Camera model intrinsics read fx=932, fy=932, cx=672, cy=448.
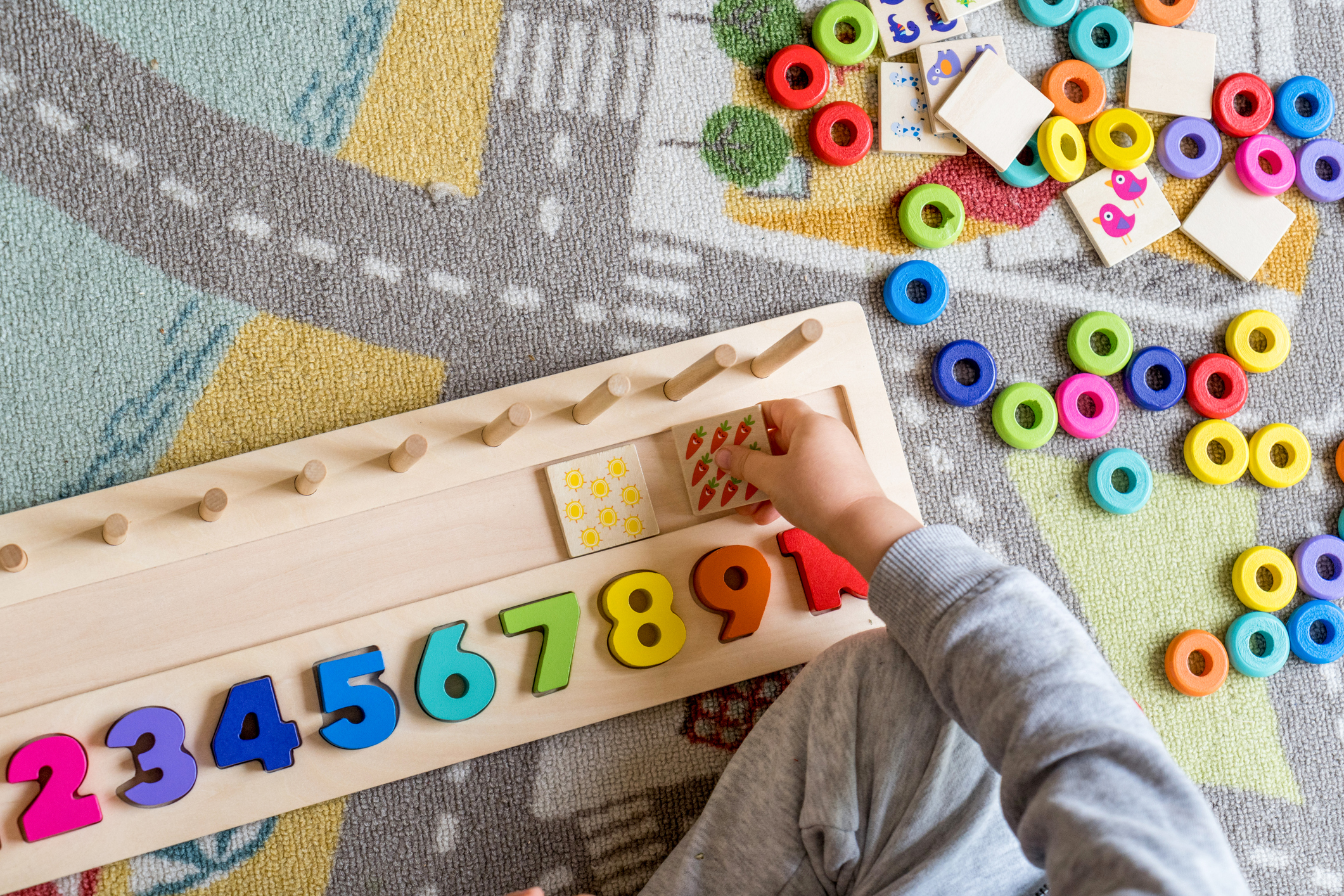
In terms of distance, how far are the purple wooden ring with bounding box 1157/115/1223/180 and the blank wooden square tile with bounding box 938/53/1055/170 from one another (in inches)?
4.7

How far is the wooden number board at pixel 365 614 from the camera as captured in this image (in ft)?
2.13

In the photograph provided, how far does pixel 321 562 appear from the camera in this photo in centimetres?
68

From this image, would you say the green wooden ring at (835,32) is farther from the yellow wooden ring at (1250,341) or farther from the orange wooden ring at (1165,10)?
the yellow wooden ring at (1250,341)

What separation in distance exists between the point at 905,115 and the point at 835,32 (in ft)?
0.31

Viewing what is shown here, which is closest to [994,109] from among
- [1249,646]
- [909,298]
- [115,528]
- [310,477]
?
[909,298]

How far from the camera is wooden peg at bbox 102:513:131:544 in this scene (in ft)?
2.04

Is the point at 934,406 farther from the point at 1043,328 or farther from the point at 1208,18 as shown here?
the point at 1208,18

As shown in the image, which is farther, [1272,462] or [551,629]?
[1272,462]

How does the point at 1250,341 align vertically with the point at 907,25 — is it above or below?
below

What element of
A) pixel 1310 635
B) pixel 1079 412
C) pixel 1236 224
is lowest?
pixel 1310 635

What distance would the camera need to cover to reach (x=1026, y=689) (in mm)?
540

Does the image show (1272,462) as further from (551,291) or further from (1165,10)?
(551,291)

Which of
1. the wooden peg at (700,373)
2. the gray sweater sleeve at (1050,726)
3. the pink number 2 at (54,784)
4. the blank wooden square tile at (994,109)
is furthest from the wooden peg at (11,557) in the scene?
the blank wooden square tile at (994,109)

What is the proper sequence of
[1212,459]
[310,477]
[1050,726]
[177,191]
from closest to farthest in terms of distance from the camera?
[1050,726] → [310,477] → [177,191] → [1212,459]
